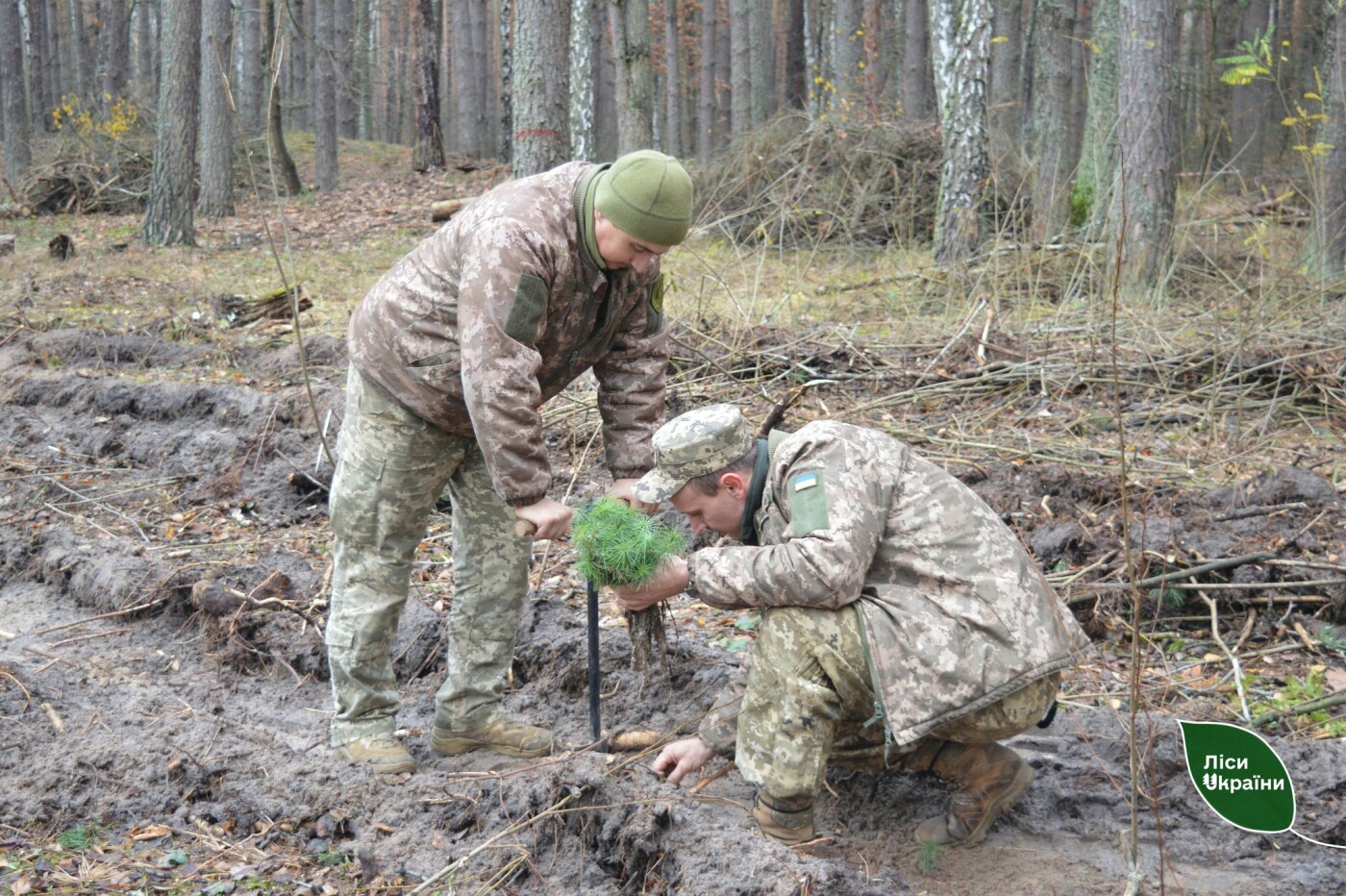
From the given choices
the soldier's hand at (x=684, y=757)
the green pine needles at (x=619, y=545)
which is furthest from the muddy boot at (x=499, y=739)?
the green pine needles at (x=619, y=545)

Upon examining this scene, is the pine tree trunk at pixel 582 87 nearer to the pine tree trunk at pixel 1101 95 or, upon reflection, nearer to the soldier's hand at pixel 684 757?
the pine tree trunk at pixel 1101 95

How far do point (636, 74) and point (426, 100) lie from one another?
417 inches

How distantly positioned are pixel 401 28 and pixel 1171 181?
43.5 meters

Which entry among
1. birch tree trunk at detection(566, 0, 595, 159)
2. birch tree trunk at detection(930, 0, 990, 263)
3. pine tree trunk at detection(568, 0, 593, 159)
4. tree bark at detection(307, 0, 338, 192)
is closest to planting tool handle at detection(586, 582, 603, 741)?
birch tree trunk at detection(930, 0, 990, 263)

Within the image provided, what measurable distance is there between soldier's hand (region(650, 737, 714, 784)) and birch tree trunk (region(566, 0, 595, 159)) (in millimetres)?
10507

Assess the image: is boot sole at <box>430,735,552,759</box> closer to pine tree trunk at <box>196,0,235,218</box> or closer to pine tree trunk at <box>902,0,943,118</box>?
pine tree trunk at <box>196,0,235,218</box>

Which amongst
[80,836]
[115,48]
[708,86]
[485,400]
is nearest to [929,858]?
[485,400]

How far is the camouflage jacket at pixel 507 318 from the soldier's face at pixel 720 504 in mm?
431

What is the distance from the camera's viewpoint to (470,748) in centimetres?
407

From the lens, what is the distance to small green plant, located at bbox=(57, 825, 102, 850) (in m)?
3.36

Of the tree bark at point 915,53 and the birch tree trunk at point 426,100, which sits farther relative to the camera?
the birch tree trunk at point 426,100

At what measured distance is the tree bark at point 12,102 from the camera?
66.5ft

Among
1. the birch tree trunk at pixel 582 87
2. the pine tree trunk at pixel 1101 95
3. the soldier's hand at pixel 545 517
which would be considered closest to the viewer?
the soldier's hand at pixel 545 517

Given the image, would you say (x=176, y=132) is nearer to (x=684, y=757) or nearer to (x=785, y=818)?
(x=684, y=757)
